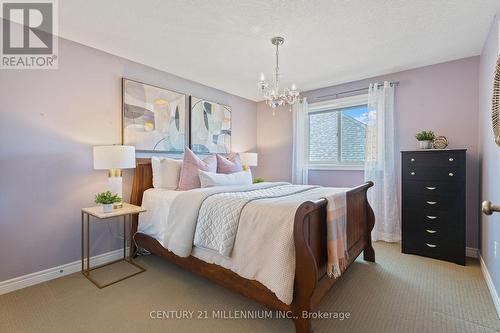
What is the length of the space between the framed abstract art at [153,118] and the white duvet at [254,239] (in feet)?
3.56

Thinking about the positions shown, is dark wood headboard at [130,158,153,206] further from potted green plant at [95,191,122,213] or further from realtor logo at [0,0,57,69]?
realtor logo at [0,0,57,69]

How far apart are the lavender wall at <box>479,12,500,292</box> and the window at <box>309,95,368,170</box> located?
1390 millimetres

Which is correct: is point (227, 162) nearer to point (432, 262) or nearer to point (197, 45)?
point (197, 45)

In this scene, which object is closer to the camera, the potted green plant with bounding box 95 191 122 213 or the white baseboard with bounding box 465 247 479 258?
the potted green plant with bounding box 95 191 122 213

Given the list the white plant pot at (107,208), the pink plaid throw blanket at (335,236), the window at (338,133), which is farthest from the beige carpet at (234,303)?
the window at (338,133)

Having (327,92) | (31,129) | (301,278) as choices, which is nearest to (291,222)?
→ (301,278)

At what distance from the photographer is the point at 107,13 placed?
6.76 feet

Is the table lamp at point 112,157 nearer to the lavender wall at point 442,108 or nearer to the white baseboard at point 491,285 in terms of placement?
the lavender wall at point 442,108

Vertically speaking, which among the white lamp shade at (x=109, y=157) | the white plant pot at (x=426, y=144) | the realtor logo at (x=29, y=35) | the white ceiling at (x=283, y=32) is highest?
the white ceiling at (x=283, y=32)

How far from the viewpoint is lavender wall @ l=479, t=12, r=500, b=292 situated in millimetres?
1934

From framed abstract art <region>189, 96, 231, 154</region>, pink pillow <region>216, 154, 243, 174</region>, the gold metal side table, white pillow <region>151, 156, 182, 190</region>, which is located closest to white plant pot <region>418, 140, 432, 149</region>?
pink pillow <region>216, 154, 243, 174</region>

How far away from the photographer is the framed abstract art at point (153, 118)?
2.90 metres

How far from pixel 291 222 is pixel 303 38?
1939 millimetres

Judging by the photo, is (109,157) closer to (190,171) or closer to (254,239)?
(190,171)
